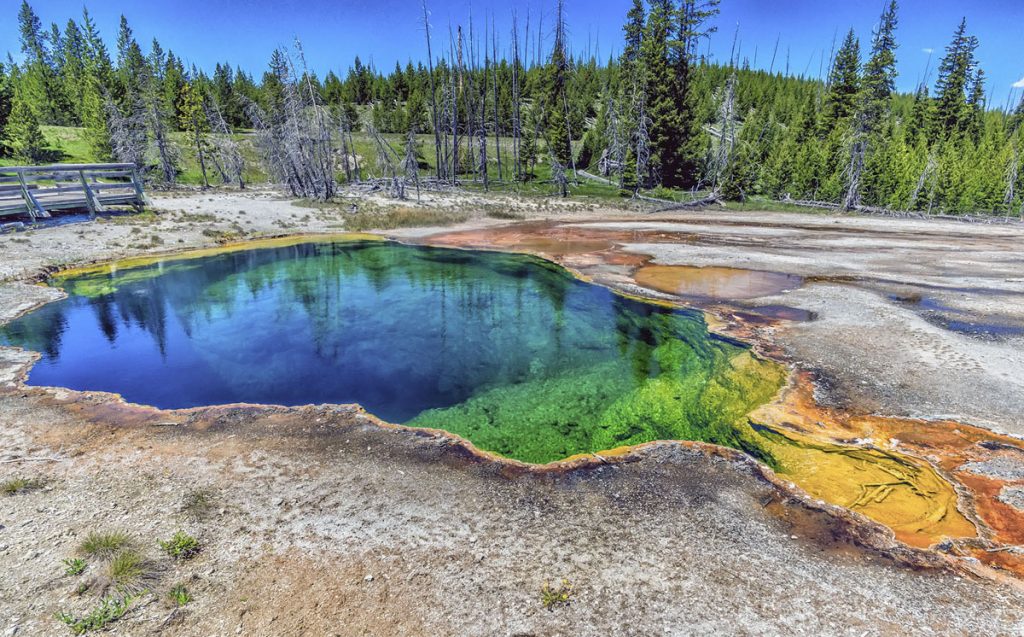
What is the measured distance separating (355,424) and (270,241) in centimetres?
2079

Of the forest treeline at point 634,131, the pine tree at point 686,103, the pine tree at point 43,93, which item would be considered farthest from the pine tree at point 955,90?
the pine tree at point 43,93

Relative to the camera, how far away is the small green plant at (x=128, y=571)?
13.8 feet

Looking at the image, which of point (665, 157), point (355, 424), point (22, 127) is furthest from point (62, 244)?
point (665, 157)

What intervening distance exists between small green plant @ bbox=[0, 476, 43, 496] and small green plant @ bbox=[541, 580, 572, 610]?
601cm

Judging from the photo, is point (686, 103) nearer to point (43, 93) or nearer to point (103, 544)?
point (103, 544)

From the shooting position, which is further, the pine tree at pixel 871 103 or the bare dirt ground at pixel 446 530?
the pine tree at pixel 871 103

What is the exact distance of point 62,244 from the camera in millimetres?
19422

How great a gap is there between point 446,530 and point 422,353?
6.97 m

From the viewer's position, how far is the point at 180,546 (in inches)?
185

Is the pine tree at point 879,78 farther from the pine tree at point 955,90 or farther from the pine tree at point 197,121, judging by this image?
→ the pine tree at point 197,121

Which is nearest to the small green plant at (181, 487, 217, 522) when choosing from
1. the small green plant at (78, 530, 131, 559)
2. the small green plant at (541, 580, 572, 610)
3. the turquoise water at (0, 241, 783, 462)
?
the small green plant at (78, 530, 131, 559)

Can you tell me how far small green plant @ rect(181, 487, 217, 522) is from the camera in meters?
5.21

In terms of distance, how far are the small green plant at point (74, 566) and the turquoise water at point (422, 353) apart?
4341mm

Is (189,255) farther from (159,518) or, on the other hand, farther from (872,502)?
(872,502)
